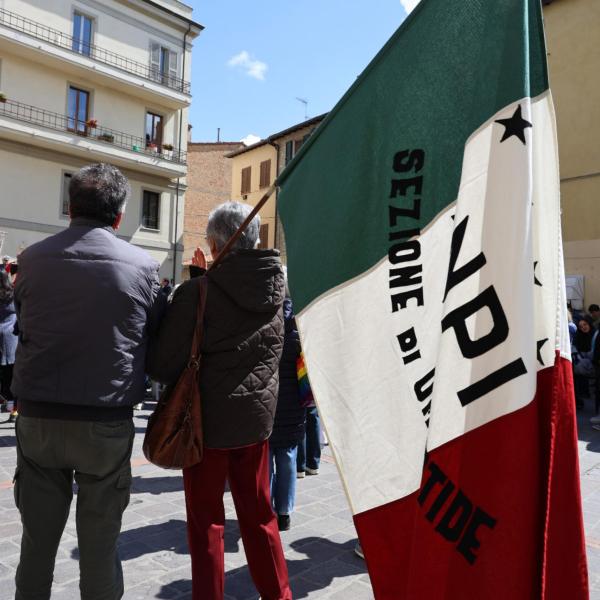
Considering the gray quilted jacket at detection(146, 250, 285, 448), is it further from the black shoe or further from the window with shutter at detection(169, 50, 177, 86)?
the window with shutter at detection(169, 50, 177, 86)

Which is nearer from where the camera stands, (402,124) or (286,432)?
(402,124)

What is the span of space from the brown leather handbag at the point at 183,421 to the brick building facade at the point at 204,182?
3038cm

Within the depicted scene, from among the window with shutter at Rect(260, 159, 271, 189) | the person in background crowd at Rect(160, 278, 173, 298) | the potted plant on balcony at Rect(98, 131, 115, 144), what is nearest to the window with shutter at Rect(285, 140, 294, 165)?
the window with shutter at Rect(260, 159, 271, 189)

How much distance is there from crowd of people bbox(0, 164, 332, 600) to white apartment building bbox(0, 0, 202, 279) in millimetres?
18472

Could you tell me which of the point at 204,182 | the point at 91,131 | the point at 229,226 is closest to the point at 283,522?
the point at 229,226

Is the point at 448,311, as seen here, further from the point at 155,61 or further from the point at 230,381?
the point at 155,61

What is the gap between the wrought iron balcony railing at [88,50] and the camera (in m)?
20.2

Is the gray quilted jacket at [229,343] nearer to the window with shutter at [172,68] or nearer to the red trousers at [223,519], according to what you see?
the red trousers at [223,519]

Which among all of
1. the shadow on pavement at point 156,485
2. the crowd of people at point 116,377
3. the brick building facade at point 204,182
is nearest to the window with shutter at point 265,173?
the brick building facade at point 204,182

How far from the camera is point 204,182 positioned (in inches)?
1355

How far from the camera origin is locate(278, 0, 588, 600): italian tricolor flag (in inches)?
53.9

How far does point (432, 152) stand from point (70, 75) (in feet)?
76.8

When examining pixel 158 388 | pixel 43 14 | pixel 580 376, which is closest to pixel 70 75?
pixel 43 14

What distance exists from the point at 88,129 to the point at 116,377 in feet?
73.8
